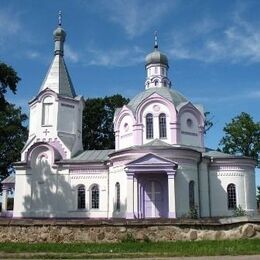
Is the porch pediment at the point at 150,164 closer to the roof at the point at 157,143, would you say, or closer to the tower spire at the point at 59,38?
the roof at the point at 157,143

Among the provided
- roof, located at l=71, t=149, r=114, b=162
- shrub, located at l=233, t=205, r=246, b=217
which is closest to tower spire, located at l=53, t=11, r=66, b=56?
roof, located at l=71, t=149, r=114, b=162

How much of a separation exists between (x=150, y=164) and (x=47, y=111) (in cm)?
1108

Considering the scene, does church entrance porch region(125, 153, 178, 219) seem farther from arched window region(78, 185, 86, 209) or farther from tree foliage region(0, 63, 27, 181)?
tree foliage region(0, 63, 27, 181)

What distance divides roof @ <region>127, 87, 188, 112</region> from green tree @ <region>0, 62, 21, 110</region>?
970cm

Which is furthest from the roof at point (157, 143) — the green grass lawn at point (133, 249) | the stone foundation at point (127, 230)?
the green grass lawn at point (133, 249)

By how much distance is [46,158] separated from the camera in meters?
30.8

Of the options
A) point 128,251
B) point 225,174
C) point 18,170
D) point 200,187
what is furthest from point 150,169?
point 128,251

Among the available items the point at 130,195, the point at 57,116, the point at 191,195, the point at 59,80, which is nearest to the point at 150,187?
the point at 130,195

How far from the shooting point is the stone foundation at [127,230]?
13.0 meters

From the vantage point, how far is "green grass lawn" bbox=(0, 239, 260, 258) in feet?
35.6

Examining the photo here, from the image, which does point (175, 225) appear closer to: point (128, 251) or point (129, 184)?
point (128, 251)

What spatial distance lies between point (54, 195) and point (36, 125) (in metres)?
5.74

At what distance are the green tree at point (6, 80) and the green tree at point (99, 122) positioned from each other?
25.4m

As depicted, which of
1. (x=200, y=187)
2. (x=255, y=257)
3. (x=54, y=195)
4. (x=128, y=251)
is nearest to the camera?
(x=255, y=257)
